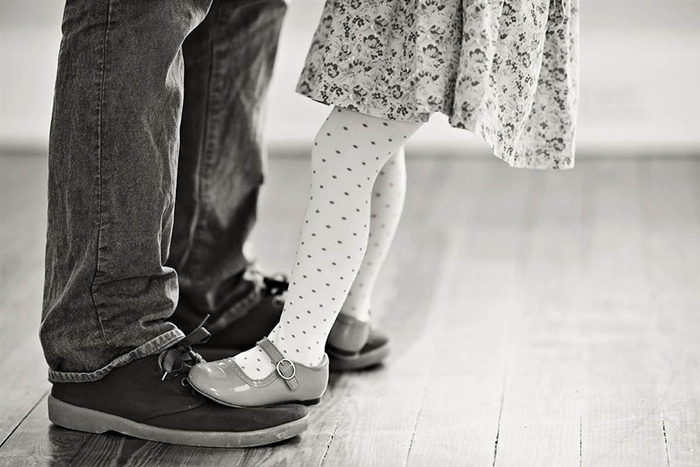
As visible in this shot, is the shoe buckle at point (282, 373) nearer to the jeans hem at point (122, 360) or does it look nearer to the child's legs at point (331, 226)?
the child's legs at point (331, 226)

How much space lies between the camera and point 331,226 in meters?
1.24

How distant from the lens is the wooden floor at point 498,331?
123cm

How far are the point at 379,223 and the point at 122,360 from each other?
1.37 feet

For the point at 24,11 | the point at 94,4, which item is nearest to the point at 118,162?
the point at 94,4

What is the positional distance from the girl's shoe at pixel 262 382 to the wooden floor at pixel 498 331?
0.05 meters

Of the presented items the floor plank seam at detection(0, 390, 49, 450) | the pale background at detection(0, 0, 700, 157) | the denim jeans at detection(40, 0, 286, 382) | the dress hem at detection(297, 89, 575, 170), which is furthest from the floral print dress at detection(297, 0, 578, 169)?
Answer: the pale background at detection(0, 0, 700, 157)

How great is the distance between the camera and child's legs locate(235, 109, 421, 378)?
4.02ft

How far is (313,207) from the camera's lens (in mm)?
1249

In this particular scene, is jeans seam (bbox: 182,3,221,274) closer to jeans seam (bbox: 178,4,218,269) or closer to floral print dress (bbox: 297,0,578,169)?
jeans seam (bbox: 178,4,218,269)

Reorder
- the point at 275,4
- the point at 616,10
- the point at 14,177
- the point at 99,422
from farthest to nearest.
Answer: the point at 616,10
the point at 14,177
the point at 275,4
the point at 99,422

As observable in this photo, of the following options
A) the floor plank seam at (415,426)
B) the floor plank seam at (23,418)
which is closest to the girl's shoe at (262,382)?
the floor plank seam at (415,426)

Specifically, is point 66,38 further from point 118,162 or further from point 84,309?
point 84,309

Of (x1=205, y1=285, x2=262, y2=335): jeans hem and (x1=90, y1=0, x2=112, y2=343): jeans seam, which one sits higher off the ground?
(x1=90, y1=0, x2=112, y2=343): jeans seam

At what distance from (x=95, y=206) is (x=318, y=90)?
0.30m
